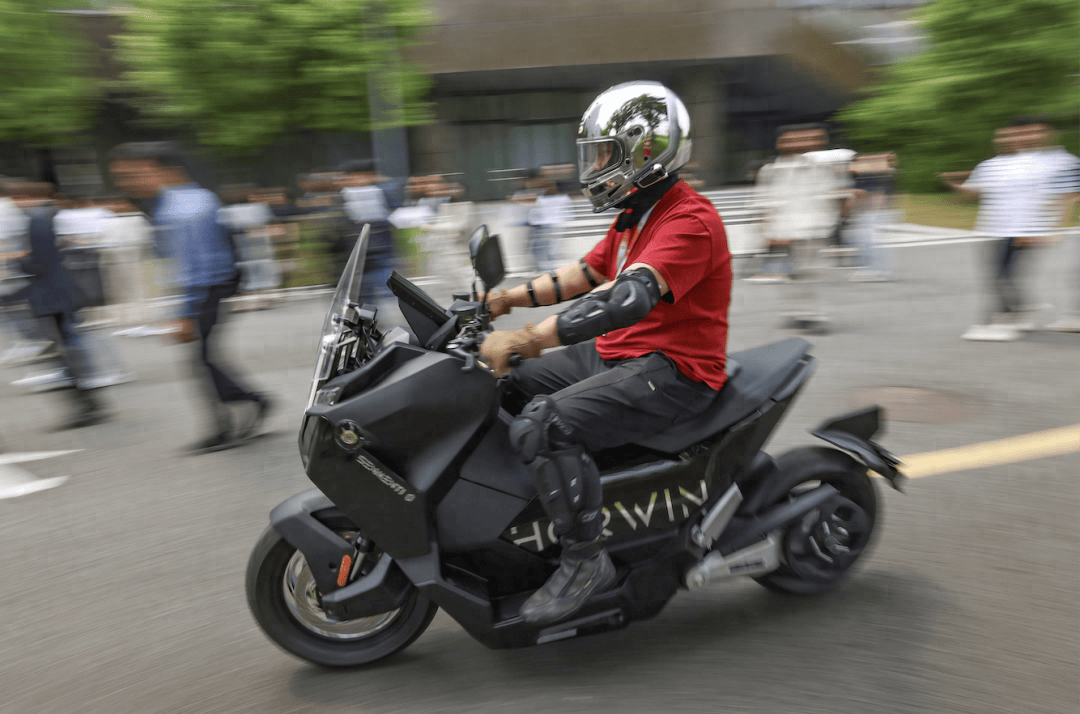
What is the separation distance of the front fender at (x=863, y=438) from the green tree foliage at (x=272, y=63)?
39.9ft

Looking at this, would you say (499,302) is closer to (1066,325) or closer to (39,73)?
(1066,325)

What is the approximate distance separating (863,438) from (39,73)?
22.7m

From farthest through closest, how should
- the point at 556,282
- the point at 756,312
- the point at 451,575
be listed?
1. the point at 756,312
2. the point at 556,282
3. the point at 451,575

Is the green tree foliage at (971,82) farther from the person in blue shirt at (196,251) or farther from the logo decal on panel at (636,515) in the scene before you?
the logo decal on panel at (636,515)

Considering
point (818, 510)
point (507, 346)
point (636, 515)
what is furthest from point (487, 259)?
point (818, 510)

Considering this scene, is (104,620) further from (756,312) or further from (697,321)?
(756,312)

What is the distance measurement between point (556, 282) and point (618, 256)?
1.13 ft

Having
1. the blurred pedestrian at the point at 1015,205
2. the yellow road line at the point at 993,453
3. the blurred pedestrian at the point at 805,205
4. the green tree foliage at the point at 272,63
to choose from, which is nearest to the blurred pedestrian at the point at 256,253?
the green tree foliage at the point at 272,63

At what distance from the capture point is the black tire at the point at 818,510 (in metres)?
3.25

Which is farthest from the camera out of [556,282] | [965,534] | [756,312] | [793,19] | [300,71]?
[793,19]

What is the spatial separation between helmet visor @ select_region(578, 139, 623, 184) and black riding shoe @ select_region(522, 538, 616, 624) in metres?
1.26

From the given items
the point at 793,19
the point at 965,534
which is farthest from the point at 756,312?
the point at 793,19

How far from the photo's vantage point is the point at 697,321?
3027mm

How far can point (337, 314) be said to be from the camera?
2863 mm
